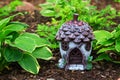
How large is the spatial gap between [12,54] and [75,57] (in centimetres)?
66

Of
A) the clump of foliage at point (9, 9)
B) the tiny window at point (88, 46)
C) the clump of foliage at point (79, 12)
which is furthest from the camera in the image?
the clump of foliage at point (9, 9)

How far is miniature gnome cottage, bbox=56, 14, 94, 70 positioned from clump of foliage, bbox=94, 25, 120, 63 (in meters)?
0.19

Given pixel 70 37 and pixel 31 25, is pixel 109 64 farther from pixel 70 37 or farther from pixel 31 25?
pixel 31 25

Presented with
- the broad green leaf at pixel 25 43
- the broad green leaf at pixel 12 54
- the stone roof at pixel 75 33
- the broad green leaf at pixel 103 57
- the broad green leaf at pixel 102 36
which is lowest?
the broad green leaf at pixel 103 57

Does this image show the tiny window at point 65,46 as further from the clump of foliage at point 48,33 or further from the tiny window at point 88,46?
the clump of foliage at point 48,33

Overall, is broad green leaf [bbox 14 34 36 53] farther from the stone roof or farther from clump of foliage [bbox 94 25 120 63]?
clump of foliage [bbox 94 25 120 63]

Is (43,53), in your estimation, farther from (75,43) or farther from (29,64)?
(75,43)

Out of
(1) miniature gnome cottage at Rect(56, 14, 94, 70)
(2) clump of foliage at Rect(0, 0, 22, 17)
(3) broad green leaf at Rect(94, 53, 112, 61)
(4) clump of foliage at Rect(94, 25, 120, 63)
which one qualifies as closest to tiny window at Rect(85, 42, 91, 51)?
(1) miniature gnome cottage at Rect(56, 14, 94, 70)

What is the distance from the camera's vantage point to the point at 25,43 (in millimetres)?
4445

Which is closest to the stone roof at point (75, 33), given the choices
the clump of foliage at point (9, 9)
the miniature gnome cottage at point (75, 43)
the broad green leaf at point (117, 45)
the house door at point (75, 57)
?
the miniature gnome cottage at point (75, 43)

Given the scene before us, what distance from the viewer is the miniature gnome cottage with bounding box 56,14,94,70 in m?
4.41

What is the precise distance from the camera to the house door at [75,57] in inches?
178

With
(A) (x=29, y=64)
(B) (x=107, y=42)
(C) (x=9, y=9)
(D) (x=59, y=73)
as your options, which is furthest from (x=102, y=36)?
(C) (x=9, y=9)

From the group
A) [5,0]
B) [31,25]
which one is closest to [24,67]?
[31,25]
